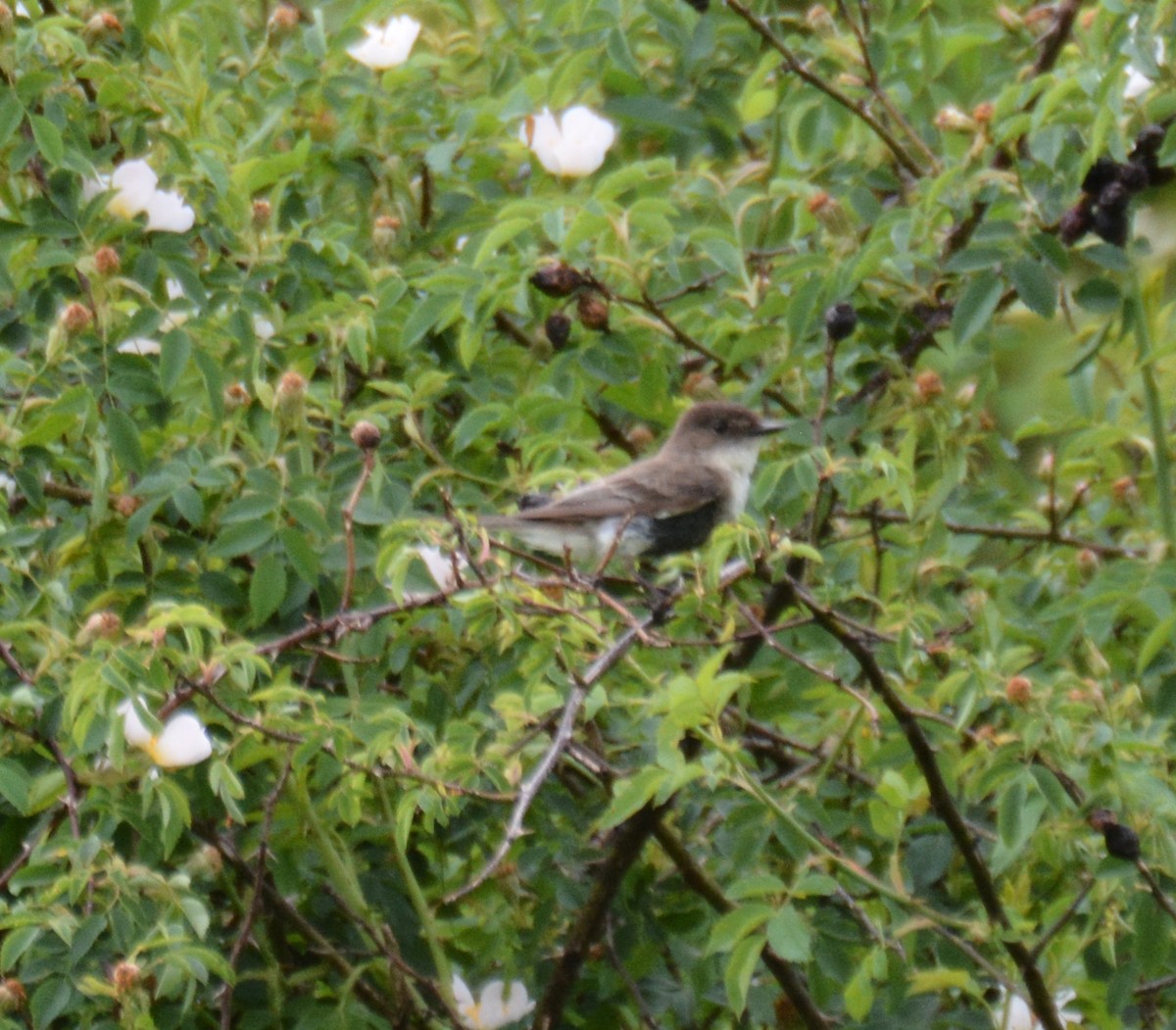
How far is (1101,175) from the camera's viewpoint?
3121 millimetres

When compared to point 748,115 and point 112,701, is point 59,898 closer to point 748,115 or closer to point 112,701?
point 112,701

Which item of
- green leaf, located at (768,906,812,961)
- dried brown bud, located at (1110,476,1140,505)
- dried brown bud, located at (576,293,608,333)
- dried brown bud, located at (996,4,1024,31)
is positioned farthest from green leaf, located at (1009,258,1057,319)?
green leaf, located at (768,906,812,961)

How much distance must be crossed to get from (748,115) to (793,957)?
198 centimetres

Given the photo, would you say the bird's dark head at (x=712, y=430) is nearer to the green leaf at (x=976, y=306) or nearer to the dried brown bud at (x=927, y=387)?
the dried brown bud at (x=927, y=387)

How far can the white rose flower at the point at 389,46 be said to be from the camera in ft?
12.9

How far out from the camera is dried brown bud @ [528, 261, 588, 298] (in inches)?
139

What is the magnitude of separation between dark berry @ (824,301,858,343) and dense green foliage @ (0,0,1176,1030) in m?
0.02

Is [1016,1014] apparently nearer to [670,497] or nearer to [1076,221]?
[1076,221]

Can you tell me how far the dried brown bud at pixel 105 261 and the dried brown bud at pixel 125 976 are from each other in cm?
115

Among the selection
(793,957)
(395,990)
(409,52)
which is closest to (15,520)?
(395,990)

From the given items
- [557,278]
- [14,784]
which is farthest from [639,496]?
[14,784]

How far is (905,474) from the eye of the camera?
3174 millimetres

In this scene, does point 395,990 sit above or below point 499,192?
below

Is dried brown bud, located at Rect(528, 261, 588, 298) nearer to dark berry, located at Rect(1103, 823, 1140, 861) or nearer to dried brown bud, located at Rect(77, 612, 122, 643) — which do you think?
dried brown bud, located at Rect(77, 612, 122, 643)
